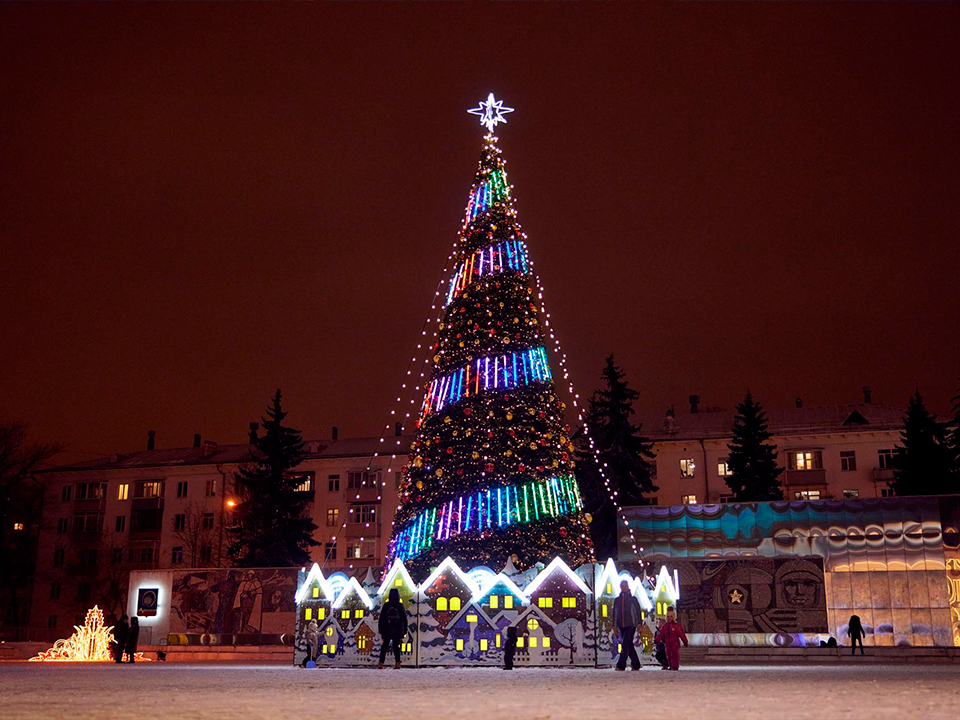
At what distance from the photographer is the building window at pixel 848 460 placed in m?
62.3

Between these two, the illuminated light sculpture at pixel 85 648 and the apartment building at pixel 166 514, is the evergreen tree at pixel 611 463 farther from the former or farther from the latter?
the illuminated light sculpture at pixel 85 648

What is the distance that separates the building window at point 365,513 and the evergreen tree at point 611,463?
20.3 meters

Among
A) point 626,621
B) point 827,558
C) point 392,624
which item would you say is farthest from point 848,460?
point 392,624

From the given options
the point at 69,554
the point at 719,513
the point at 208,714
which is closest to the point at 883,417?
the point at 719,513

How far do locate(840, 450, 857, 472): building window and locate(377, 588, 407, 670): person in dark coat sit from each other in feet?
159

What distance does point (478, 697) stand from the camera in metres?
11.0

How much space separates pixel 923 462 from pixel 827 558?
19384 millimetres

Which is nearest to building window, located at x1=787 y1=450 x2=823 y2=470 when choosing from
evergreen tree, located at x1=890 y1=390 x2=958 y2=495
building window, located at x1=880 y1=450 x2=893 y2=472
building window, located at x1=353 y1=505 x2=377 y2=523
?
building window, located at x1=880 y1=450 x2=893 y2=472

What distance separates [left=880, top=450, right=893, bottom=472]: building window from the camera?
202 ft

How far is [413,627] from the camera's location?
2094cm

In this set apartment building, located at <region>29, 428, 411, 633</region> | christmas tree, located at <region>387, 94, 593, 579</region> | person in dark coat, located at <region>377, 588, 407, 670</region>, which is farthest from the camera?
apartment building, located at <region>29, 428, 411, 633</region>

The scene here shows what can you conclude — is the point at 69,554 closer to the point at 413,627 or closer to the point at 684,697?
the point at 413,627

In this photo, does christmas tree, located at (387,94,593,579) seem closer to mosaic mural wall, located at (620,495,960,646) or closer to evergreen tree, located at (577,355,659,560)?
mosaic mural wall, located at (620,495,960,646)

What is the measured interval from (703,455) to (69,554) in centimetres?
4558
